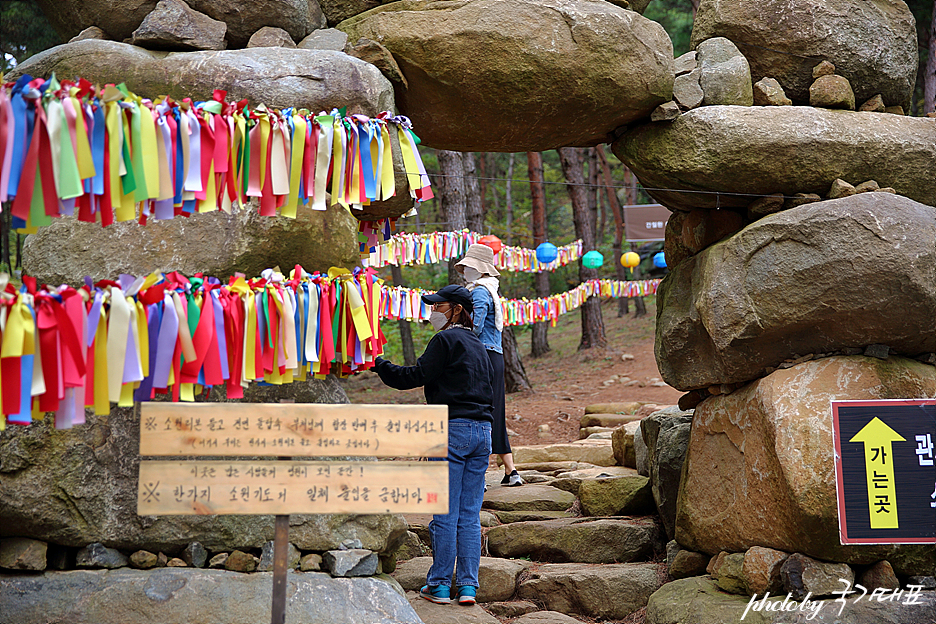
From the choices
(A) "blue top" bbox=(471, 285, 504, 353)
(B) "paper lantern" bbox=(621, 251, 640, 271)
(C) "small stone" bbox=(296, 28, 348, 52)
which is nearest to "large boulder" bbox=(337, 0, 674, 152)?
(C) "small stone" bbox=(296, 28, 348, 52)

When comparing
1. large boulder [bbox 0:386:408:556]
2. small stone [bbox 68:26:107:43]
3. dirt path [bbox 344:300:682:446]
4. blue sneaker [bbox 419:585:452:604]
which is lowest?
dirt path [bbox 344:300:682:446]

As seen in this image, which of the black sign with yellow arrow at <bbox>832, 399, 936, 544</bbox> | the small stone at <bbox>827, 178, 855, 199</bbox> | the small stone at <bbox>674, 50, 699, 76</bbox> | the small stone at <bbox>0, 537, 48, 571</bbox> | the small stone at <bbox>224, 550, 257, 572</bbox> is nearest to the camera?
the small stone at <bbox>0, 537, 48, 571</bbox>

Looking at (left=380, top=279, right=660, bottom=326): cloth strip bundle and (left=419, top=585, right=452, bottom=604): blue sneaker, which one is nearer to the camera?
(left=419, top=585, right=452, bottom=604): blue sneaker

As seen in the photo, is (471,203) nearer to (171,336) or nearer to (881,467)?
(881,467)

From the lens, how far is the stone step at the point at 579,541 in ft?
19.5

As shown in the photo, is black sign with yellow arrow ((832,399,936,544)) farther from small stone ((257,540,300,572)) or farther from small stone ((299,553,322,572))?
small stone ((257,540,300,572))

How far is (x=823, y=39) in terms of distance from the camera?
5469mm

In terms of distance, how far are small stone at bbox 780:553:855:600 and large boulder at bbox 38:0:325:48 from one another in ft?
14.7

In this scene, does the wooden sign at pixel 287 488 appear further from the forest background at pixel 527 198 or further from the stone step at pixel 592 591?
the forest background at pixel 527 198

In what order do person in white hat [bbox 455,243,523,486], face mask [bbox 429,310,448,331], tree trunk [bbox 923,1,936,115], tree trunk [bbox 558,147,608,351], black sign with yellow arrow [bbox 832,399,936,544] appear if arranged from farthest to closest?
tree trunk [bbox 558,147,608,351], tree trunk [bbox 923,1,936,115], person in white hat [bbox 455,243,523,486], face mask [bbox 429,310,448,331], black sign with yellow arrow [bbox 832,399,936,544]

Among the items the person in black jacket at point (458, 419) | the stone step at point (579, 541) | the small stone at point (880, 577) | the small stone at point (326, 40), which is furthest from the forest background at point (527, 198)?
the small stone at point (880, 577)

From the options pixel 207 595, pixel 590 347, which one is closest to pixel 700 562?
pixel 207 595

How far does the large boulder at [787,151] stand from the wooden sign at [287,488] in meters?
3.11

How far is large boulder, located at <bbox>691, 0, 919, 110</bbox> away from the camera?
547 cm
